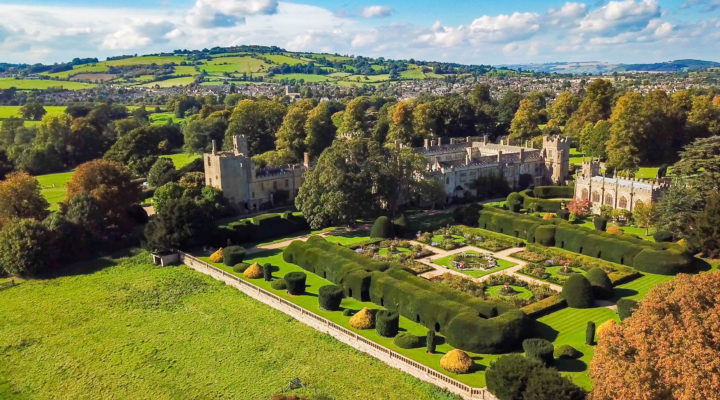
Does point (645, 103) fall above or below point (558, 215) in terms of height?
above

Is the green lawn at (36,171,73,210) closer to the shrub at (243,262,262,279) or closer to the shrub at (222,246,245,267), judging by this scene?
the shrub at (222,246,245,267)

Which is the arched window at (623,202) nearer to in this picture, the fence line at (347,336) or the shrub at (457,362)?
the shrub at (457,362)

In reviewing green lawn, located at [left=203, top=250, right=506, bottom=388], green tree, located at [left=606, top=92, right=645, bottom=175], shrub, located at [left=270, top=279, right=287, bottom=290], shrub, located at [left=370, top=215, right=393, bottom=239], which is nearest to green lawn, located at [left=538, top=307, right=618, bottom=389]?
green lawn, located at [left=203, top=250, right=506, bottom=388]

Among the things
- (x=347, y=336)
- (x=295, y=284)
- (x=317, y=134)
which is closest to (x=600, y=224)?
(x=295, y=284)

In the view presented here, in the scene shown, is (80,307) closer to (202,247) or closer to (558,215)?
(202,247)

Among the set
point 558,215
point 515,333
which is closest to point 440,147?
point 558,215

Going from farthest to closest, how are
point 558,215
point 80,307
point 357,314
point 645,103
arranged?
1. point 645,103
2. point 558,215
3. point 80,307
4. point 357,314

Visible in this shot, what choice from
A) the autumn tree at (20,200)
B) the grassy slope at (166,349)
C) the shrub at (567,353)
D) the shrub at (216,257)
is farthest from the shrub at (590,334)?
the autumn tree at (20,200)
